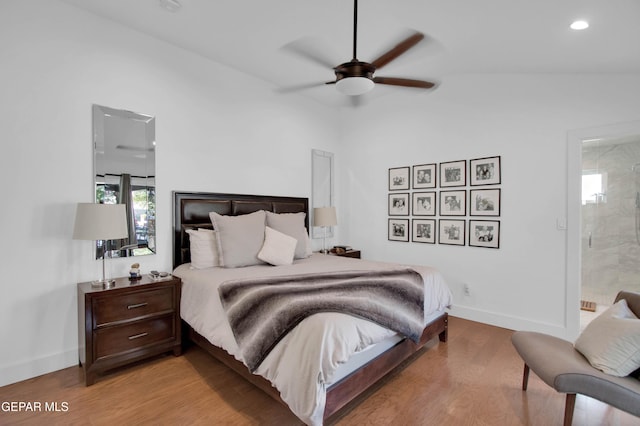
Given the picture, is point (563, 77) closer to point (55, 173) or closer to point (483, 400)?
point (483, 400)

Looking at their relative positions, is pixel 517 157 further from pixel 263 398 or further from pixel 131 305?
pixel 131 305

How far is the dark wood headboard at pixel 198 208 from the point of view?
3.21 meters

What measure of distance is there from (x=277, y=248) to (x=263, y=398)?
1431 mm

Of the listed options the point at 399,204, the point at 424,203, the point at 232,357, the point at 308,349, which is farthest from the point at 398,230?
the point at 308,349

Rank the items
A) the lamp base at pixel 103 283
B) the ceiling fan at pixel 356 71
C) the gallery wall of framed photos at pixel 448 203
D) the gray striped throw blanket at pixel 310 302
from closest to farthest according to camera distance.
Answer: the gray striped throw blanket at pixel 310 302, the ceiling fan at pixel 356 71, the lamp base at pixel 103 283, the gallery wall of framed photos at pixel 448 203

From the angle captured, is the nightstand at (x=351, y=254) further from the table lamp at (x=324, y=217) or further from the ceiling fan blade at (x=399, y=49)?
the ceiling fan blade at (x=399, y=49)

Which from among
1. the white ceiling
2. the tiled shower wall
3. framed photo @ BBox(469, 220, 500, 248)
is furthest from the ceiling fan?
the tiled shower wall

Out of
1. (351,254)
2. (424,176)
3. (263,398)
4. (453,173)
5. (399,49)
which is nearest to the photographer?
(263,398)

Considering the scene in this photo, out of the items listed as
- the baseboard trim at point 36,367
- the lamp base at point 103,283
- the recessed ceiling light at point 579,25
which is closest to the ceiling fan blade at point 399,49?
the recessed ceiling light at point 579,25

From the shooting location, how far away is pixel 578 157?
3.07m

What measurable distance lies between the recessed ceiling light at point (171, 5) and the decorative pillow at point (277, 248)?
7.13 feet

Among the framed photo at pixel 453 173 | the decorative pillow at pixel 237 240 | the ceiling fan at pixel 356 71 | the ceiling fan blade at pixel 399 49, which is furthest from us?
the framed photo at pixel 453 173

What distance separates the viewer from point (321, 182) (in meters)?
4.90

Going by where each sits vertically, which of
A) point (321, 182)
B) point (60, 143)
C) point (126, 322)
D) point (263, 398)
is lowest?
point (263, 398)
